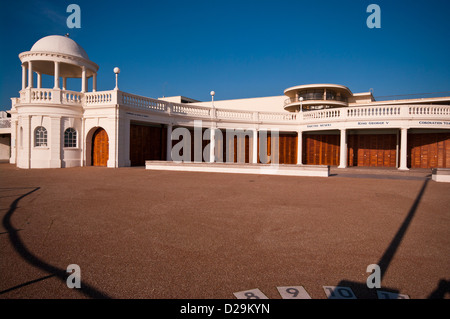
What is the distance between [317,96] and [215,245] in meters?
50.9

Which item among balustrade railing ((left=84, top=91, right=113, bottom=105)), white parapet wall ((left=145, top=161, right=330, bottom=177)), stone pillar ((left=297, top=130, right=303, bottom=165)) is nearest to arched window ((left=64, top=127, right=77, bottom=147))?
balustrade railing ((left=84, top=91, right=113, bottom=105))

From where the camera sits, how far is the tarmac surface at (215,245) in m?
3.17

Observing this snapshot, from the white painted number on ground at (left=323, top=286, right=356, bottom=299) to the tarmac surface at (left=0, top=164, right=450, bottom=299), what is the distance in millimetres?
81

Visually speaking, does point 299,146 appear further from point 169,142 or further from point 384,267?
point 384,267

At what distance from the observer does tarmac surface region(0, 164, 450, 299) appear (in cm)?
317

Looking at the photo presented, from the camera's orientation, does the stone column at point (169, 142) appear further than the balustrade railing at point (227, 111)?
Yes

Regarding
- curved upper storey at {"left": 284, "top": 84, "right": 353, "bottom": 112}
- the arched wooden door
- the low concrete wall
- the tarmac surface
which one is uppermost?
curved upper storey at {"left": 284, "top": 84, "right": 353, "bottom": 112}

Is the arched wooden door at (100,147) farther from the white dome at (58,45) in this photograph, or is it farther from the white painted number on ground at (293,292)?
the white painted number on ground at (293,292)

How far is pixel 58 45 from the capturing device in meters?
20.3

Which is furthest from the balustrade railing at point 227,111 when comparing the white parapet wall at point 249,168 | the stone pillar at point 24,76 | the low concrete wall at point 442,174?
the low concrete wall at point 442,174

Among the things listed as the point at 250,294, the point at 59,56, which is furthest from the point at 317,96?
the point at 250,294

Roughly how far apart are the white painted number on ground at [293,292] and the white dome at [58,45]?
74.3 feet

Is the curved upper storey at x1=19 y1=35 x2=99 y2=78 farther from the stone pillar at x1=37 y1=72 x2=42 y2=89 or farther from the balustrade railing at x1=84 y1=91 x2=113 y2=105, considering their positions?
the balustrade railing at x1=84 y1=91 x2=113 y2=105

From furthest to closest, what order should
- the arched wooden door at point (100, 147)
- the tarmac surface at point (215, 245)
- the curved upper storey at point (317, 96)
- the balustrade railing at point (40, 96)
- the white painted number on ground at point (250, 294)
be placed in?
1. the curved upper storey at point (317, 96)
2. the arched wooden door at point (100, 147)
3. the balustrade railing at point (40, 96)
4. the tarmac surface at point (215, 245)
5. the white painted number on ground at point (250, 294)
